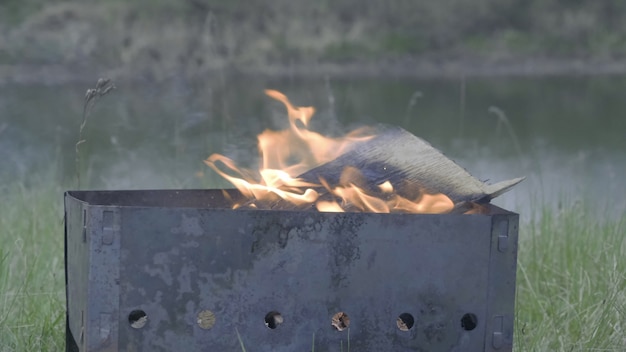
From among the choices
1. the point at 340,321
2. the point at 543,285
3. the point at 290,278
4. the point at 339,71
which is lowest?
the point at 543,285

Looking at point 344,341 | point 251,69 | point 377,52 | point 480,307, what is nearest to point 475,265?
point 480,307

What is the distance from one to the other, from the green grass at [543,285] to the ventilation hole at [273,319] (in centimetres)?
74

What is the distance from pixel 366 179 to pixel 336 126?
4.33 metres

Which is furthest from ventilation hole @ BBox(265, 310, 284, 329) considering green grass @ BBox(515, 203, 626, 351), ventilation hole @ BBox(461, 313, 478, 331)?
green grass @ BBox(515, 203, 626, 351)

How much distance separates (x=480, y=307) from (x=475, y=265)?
94 mm

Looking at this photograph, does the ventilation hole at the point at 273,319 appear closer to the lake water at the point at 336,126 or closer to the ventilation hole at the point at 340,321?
the ventilation hole at the point at 340,321

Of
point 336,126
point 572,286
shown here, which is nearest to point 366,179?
point 572,286

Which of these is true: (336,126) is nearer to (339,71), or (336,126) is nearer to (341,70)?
(339,71)

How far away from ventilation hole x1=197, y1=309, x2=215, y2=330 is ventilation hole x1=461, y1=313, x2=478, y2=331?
543 millimetres

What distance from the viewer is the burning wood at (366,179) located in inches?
85.2

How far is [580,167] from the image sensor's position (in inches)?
318

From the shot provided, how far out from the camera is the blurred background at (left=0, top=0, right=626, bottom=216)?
9711 mm

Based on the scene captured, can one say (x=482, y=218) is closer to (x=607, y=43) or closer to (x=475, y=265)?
(x=475, y=265)

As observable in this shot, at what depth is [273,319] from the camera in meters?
2.11
